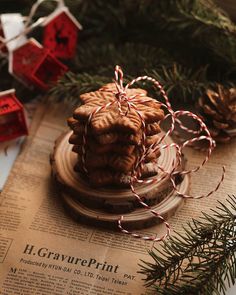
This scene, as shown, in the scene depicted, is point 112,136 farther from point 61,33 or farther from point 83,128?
point 61,33

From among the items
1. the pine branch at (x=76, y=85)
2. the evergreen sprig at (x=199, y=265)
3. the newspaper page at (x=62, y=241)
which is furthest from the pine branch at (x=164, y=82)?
the evergreen sprig at (x=199, y=265)

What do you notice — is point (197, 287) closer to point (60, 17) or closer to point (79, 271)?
point (79, 271)

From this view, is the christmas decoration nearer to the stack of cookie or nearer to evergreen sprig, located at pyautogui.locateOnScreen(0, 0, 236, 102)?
the stack of cookie

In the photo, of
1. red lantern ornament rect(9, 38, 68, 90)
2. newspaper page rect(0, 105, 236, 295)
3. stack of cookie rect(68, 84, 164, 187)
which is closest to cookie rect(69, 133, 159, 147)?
stack of cookie rect(68, 84, 164, 187)

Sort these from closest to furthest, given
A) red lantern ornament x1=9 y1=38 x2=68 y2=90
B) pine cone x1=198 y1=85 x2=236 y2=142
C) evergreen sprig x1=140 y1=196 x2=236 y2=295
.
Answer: evergreen sprig x1=140 y1=196 x2=236 y2=295
pine cone x1=198 y1=85 x2=236 y2=142
red lantern ornament x1=9 y1=38 x2=68 y2=90

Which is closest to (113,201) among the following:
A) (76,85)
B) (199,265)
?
(199,265)

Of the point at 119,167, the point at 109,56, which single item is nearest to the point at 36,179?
the point at 119,167

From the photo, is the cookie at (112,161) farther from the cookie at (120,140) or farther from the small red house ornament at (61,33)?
the small red house ornament at (61,33)
